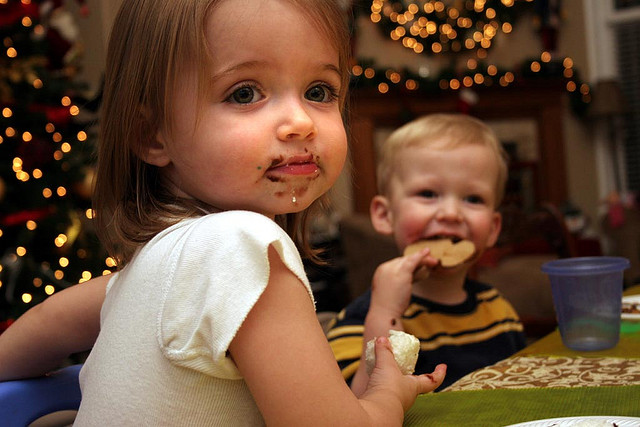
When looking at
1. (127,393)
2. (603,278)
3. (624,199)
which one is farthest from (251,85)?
(624,199)

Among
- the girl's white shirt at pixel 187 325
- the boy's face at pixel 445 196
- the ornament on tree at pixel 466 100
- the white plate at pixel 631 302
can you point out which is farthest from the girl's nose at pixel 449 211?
the ornament on tree at pixel 466 100

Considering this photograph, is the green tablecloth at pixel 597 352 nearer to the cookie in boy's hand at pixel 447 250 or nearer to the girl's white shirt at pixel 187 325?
the cookie in boy's hand at pixel 447 250

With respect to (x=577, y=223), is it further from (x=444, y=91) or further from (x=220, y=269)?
(x=220, y=269)

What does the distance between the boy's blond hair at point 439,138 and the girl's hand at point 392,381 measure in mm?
871

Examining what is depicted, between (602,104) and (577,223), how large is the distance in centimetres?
140

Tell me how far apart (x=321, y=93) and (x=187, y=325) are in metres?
0.33

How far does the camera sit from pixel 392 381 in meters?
0.76

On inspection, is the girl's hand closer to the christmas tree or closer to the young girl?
the young girl

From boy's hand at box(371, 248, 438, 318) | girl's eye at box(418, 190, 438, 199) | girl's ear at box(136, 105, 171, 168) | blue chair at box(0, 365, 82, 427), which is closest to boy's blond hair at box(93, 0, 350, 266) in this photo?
girl's ear at box(136, 105, 171, 168)

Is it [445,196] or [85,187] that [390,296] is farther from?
[85,187]

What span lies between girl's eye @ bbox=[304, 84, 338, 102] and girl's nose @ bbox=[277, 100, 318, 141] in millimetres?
59

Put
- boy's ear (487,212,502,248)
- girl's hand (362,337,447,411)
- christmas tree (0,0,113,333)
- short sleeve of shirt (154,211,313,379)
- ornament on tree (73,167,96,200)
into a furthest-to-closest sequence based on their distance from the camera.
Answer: ornament on tree (73,167,96,200) → christmas tree (0,0,113,333) → boy's ear (487,212,502,248) → girl's hand (362,337,447,411) → short sleeve of shirt (154,211,313,379)

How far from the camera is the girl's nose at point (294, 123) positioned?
2.51ft

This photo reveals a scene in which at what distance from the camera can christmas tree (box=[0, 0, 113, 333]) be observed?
2973 mm
